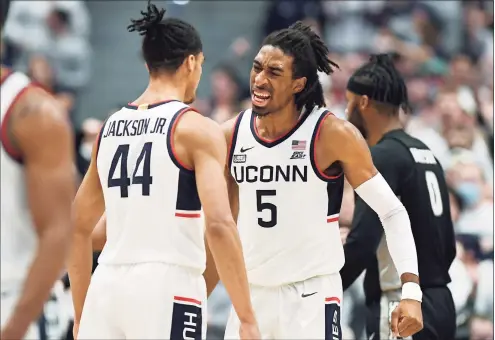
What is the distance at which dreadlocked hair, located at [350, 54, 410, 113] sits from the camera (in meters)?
6.85

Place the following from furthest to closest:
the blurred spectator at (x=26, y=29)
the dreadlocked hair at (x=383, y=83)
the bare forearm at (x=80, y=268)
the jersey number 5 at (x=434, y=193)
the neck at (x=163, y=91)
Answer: the blurred spectator at (x=26, y=29) < the dreadlocked hair at (x=383, y=83) < the jersey number 5 at (x=434, y=193) < the bare forearm at (x=80, y=268) < the neck at (x=163, y=91)

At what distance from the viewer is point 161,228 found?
5.11 meters

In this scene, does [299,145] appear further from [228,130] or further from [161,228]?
[161,228]

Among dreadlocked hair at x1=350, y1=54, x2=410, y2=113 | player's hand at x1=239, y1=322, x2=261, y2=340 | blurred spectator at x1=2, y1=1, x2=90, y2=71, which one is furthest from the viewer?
blurred spectator at x1=2, y1=1, x2=90, y2=71

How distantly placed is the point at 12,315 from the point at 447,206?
358 centimetres

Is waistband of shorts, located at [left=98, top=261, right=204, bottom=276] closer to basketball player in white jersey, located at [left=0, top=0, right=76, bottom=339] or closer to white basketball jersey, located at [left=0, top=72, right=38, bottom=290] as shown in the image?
white basketball jersey, located at [left=0, top=72, right=38, bottom=290]

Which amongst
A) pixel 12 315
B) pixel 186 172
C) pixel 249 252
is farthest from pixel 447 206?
pixel 12 315

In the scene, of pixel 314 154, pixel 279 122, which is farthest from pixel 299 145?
pixel 279 122

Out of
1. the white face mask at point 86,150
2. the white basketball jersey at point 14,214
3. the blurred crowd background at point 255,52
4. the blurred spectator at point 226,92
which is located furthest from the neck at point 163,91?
the blurred spectator at point 226,92

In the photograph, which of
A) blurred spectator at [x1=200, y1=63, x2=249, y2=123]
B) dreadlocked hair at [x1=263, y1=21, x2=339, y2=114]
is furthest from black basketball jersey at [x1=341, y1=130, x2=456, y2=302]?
blurred spectator at [x1=200, y1=63, x2=249, y2=123]

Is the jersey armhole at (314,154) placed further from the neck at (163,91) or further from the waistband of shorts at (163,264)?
the waistband of shorts at (163,264)

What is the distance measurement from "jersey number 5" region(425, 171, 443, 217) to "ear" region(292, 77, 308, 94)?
45.8 inches

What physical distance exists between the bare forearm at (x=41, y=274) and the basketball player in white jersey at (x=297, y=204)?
6.42ft

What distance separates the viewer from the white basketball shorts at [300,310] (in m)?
5.67
